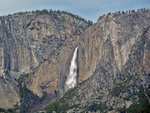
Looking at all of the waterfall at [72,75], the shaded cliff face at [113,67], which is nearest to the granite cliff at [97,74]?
the shaded cliff face at [113,67]

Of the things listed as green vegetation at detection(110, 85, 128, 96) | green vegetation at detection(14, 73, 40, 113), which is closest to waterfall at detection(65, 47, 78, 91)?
green vegetation at detection(14, 73, 40, 113)

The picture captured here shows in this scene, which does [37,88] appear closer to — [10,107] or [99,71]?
[10,107]

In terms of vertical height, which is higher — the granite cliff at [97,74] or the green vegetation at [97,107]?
the granite cliff at [97,74]

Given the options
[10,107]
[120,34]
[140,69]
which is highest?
[120,34]

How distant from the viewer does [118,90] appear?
13075cm

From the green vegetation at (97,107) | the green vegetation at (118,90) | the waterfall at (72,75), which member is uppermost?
the waterfall at (72,75)

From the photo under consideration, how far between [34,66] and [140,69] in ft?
244

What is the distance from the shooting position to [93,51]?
539ft

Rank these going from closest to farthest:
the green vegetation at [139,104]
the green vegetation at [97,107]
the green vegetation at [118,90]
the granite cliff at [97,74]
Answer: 1. the green vegetation at [139,104]
2. the green vegetation at [97,107]
3. the green vegetation at [118,90]
4. the granite cliff at [97,74]

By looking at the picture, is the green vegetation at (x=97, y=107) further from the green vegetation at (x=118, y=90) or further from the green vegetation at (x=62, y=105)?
the green vegetation at (x=62, y=105)

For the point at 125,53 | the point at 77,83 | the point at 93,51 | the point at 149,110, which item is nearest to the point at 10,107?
the point at 77,83

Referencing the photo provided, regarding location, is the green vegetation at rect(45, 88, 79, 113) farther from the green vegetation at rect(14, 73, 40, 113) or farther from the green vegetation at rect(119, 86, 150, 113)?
the green vegetation at rect(119, 86, 150, 113)

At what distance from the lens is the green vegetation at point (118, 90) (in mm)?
129250

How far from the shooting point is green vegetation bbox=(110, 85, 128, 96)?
129 m
